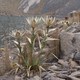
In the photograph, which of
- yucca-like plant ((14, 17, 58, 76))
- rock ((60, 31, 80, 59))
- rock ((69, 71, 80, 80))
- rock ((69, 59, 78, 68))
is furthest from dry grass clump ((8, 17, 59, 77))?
rock ((60, 31, 80, 59))

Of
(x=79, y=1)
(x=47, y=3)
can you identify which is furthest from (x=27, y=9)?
(x=79, y=1)

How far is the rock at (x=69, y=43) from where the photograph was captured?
11688mm

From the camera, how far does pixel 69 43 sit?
39.0 feet

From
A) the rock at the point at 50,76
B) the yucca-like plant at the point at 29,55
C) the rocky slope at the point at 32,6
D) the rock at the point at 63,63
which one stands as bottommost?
the rock at the point at 50,76

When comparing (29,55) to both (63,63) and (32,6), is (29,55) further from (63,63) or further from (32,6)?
(32,6)

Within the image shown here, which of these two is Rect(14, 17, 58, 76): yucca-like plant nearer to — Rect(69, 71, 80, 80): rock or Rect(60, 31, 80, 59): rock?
Rect(69, 71, 80, 80): rock

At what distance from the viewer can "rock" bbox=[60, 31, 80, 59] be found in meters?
11.7

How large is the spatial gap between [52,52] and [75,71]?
97.2 inches

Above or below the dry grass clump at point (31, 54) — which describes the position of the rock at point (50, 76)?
below

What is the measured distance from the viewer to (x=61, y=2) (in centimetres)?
14312

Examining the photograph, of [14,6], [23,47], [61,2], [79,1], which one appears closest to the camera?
[23,47]

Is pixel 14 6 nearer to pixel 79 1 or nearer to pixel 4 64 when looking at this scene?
pixel 79 1

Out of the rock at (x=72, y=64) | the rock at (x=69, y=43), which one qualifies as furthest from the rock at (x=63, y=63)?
the rock at (x=69, y=43)

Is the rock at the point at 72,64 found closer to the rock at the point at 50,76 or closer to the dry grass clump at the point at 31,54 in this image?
the dry grass clump at the point at 31,54
